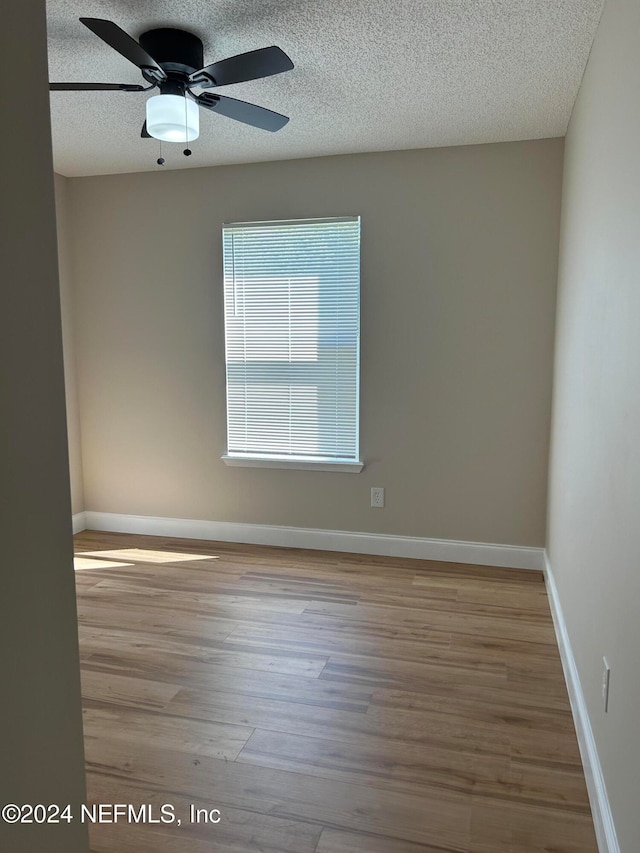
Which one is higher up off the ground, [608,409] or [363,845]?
[608,409]

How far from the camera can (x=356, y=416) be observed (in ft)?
13.3

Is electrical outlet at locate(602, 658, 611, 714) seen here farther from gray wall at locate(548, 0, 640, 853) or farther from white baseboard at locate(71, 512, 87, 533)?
white baseboard at locate(71, 512, 87, 533)

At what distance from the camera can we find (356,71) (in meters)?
2.67

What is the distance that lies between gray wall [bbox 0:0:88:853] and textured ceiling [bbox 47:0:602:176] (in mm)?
1510

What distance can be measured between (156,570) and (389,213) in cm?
265

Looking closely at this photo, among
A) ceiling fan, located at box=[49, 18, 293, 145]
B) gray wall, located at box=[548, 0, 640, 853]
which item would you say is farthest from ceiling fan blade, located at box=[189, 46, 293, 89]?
gray wall, located at box=[548, 0, 640, 853]

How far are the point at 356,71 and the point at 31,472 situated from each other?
2.37 m

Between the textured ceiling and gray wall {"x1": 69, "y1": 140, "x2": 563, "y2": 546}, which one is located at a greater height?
the textured ceiling

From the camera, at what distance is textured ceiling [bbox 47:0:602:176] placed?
87.4 inches

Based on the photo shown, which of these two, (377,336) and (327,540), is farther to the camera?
(327,540)

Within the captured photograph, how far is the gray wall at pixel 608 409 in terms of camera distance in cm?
153

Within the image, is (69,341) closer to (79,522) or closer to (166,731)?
(79,522)

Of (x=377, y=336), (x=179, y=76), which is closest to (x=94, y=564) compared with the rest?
(x=377, y=336)

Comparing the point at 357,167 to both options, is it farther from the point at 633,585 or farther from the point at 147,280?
the point at 633,585
